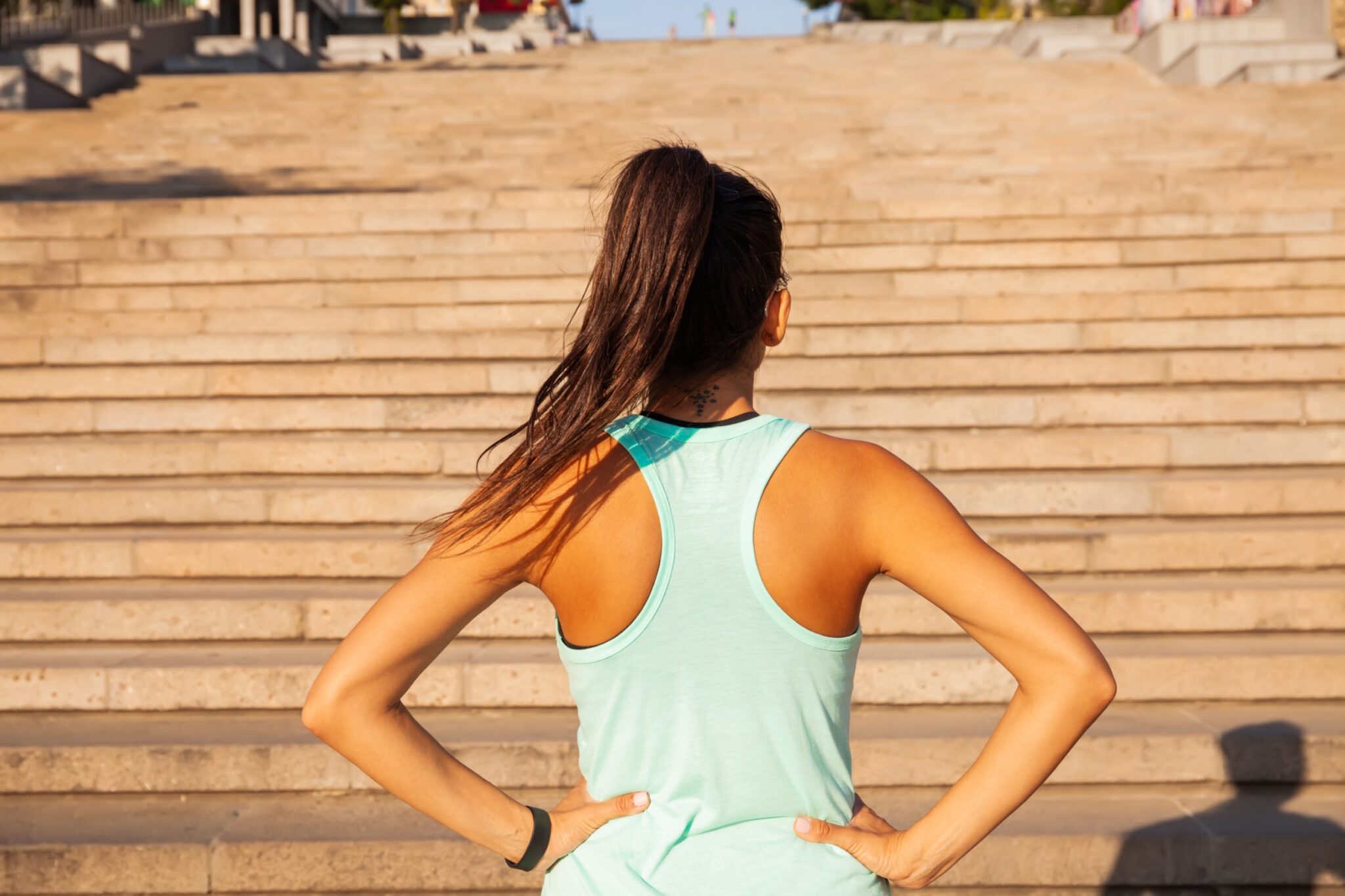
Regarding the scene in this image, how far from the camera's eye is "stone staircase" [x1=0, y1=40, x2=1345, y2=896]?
13.0 ft

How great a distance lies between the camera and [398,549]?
205 inches

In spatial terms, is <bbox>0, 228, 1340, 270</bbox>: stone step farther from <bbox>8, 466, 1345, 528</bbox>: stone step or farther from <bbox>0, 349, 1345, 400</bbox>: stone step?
<bbox>8, 466, 1345, 528</bbox>: stone step

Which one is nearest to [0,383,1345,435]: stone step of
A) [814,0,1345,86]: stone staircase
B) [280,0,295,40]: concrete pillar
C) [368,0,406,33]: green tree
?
[814,0,1345,86]: stone staircase

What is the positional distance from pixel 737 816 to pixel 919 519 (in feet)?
1.36

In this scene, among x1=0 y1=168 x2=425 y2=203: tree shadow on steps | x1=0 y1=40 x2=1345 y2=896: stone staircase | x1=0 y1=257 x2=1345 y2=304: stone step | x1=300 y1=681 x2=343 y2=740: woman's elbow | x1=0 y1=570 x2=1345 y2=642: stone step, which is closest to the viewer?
x1=300 y1=681 x2=343 y2=740: woman's elbow

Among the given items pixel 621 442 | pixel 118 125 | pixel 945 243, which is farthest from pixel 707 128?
pixel 621 442

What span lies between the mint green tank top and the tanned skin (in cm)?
2

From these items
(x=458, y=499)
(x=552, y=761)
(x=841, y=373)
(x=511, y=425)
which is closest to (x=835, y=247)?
(x=841, y=373)

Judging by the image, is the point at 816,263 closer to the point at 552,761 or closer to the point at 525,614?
the point at 525,614

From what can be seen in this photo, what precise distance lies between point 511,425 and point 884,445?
2029mm

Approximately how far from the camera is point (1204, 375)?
6395mm

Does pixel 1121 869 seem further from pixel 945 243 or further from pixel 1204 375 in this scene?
pixel 945 243

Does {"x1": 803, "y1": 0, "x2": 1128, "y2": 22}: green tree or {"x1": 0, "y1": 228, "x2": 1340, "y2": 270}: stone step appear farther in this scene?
{"x1": 803, "y1": 0, "x2": 1128, "y2": 22}: green tree

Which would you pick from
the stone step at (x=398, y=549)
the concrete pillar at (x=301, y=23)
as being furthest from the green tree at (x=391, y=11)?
the stone step at (x=398, y=549)
